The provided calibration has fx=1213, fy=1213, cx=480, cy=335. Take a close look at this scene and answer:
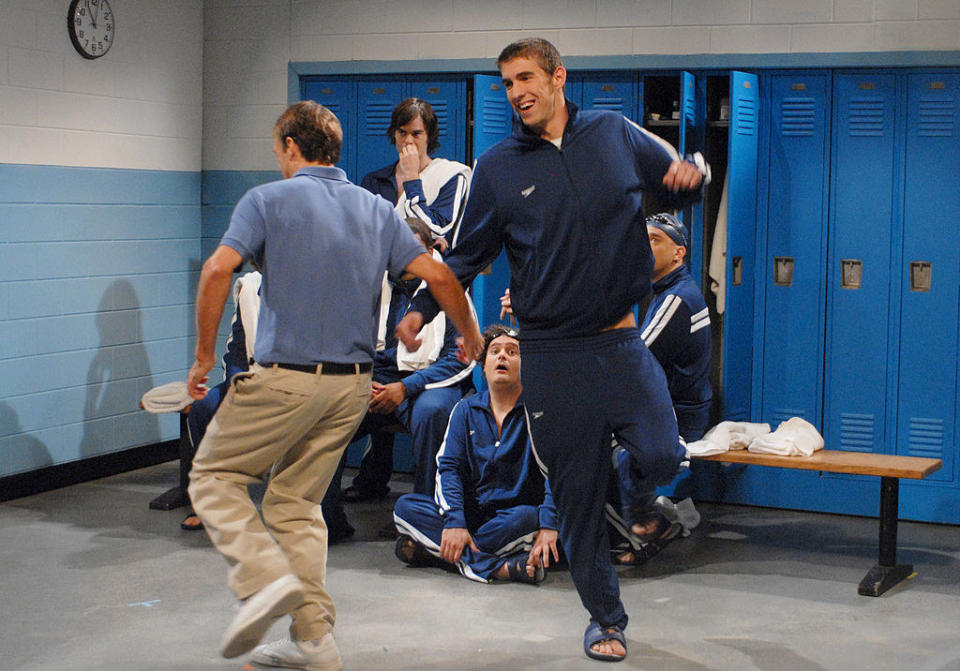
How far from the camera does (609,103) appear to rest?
546cm

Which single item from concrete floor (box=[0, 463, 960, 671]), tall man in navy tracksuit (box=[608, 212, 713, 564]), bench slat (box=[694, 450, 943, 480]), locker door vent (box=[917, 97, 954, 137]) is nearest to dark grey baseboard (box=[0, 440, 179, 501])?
concrete floor (box=[0, 463, 960, 671])

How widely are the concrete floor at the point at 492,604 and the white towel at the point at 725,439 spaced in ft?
1.30

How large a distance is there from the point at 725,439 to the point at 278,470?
193cm

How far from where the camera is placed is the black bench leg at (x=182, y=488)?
199 inches

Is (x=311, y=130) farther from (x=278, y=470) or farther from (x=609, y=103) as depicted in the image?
(x=609, y=103)

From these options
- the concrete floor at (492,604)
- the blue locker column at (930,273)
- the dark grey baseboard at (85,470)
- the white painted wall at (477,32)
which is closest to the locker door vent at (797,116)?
the white painted wall at (477,32)

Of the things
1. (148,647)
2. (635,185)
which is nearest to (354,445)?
(148,647)

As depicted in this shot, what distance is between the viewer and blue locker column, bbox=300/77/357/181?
5.91m

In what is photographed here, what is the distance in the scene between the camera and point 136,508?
16.8 feet

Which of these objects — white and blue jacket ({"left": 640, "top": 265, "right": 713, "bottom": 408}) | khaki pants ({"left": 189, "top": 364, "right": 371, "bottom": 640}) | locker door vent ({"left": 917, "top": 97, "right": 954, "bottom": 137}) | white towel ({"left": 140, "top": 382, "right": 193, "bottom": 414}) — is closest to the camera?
khaki pants ({"left": 189, "top": 364, "right": 371, "bottom": 640})

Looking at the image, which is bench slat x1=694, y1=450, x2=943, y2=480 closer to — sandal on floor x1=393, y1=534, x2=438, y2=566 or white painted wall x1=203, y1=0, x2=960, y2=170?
sandal on floor x1=393, y1=534, x2=438, y2=566

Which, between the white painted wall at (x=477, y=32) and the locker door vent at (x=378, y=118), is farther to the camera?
the locker door vent at (x=378, y=118)

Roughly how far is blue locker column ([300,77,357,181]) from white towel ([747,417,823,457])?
8.05ft

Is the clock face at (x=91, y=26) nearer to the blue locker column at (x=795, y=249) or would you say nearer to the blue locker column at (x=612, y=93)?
the blue locker column at (x=612, y=93)
